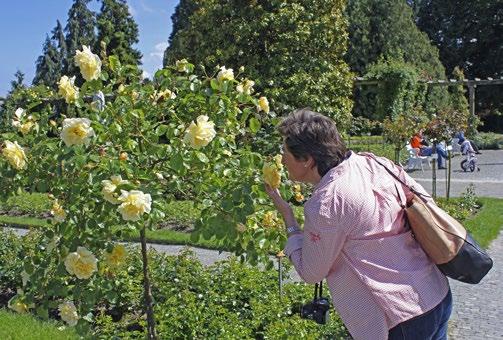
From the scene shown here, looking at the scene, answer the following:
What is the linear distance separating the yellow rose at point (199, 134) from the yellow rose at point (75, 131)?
0.37 m

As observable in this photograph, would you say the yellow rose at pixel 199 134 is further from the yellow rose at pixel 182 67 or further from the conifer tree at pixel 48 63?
the conifer tree at pixel 48 63

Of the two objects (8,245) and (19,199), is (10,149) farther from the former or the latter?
(19,199)

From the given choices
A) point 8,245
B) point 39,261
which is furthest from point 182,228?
point 39,261

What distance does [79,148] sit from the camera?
226cm

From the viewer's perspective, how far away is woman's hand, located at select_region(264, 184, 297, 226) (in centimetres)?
218

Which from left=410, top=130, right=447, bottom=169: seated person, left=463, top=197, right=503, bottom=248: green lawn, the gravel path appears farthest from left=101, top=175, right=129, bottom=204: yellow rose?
left=410, top=130, right=447, bottom=169: seated person

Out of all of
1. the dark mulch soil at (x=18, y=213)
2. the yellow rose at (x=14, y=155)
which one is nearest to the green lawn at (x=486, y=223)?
the yellow rose at (x=14, y=155)

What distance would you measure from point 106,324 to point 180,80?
186 cm

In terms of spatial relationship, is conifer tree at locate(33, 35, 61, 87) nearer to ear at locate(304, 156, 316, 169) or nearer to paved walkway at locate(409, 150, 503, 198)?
paved walkway at locate(409, 150, 503, 198)

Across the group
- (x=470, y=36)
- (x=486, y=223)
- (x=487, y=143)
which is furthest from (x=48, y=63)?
(x=486, y=223)

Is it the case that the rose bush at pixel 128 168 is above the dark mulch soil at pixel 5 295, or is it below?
above

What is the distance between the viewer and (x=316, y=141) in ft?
6.55

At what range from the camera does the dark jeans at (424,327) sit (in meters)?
1.95

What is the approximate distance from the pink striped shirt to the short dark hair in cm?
5
